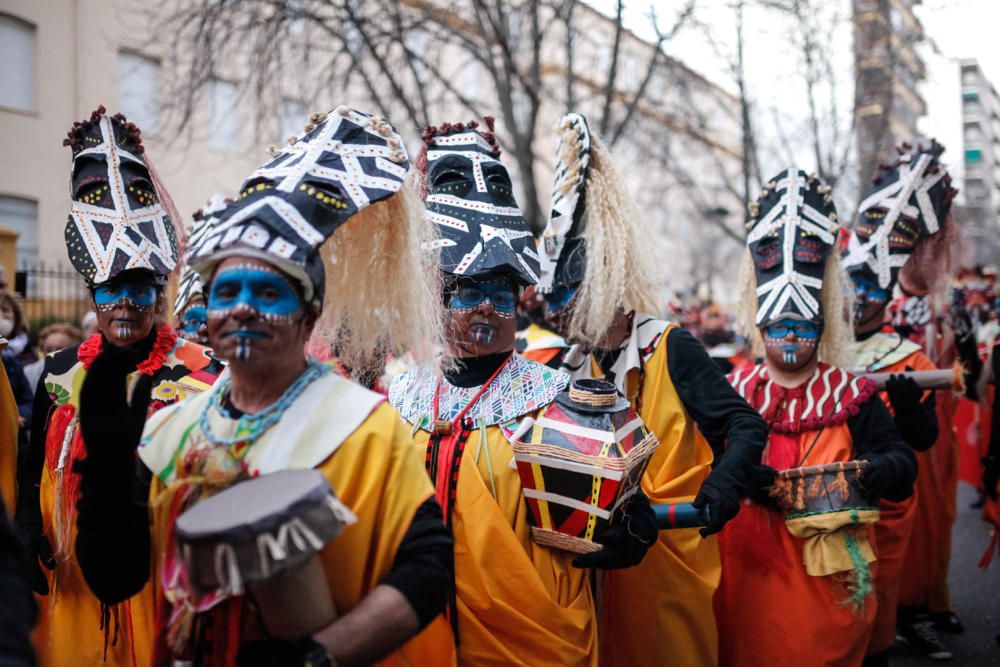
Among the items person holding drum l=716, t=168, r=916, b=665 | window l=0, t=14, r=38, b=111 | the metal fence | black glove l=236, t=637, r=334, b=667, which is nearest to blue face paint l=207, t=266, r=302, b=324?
black glove l=236, t=637, r=334, b=667

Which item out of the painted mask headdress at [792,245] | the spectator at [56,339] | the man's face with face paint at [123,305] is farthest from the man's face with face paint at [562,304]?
the spectator at [56,339]

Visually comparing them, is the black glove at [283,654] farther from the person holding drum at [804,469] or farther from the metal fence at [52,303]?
the metal fence at [52,303]

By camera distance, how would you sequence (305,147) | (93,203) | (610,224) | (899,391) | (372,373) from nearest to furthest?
(305,147) → (372,373) → (93,203) → (610,224) → (899,391)

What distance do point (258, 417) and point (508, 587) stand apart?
112 cm

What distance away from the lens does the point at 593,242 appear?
3605 mm

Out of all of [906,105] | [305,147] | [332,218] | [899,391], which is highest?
[906,105]

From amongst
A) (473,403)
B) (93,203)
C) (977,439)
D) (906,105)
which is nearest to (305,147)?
(473,403)

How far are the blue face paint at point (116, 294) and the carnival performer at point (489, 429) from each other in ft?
3.59

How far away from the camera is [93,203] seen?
331 cm

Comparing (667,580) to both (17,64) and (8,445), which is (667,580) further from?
(17,64)

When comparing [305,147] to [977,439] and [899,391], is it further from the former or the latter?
[977,439]

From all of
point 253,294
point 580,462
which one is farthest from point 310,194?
point 580,462

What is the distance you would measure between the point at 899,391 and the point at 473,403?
230 centimetres

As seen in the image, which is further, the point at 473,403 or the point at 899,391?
the point at 899,391
